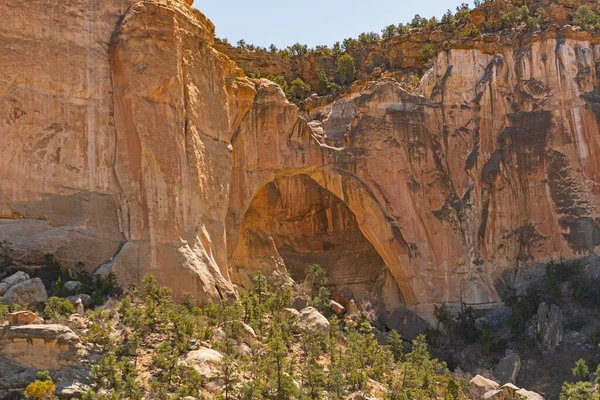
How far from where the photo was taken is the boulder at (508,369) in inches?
1316

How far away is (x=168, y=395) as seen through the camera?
73.4 ft

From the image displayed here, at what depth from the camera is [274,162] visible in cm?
3741

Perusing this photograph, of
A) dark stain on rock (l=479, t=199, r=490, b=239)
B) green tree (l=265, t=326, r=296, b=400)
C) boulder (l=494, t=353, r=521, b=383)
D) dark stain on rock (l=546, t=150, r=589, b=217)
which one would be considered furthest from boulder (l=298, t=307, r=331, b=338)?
dark stain on rock (l=546, t=150, r=589, b=217)

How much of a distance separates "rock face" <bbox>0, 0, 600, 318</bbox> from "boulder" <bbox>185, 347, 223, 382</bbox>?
14.1 feet

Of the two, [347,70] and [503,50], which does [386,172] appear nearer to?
[503,50]

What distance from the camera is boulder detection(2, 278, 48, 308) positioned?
24.3 metres

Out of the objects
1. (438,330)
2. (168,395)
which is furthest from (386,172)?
(168,395)

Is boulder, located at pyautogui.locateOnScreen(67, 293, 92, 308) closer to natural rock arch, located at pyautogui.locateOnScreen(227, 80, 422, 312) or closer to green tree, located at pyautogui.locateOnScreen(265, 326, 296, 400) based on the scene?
green tree, located at pyautogui.locateOnScreen(265, 326, 296, 400)

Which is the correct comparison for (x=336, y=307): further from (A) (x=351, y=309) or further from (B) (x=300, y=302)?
(B) (x=300, y=302)

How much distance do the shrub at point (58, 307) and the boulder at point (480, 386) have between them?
486 inches

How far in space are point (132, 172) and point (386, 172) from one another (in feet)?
40.9

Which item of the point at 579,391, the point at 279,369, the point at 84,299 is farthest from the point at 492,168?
the point at 84,299

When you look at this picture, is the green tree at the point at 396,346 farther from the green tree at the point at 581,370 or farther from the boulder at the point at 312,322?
the green tree at the point at 581,370

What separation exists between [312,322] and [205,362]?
557 centimetres
